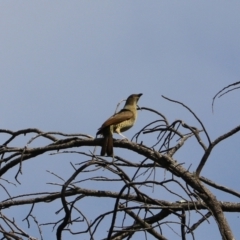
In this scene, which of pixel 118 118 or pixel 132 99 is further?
pixel 132 99

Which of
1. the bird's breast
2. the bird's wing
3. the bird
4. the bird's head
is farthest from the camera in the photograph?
the bird's head

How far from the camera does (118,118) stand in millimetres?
8492

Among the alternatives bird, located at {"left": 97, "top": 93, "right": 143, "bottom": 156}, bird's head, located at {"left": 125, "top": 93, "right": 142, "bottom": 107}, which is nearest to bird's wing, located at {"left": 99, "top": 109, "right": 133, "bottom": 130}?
bird, located at {"left": 97, "top": 93, "right": 143, "bottom": 156}

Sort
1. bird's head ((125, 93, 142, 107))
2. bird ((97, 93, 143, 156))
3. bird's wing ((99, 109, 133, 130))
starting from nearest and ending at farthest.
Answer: bird ((97, 93, 143, 156)), bird's wing ((99, 109, 133, 130)), bird's head ((125, 93, 142, 107))

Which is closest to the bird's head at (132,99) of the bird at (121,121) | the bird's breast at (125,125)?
→ the bird at (121,121)

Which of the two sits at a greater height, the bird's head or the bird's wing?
the bird's head

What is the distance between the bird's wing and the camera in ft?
26.5

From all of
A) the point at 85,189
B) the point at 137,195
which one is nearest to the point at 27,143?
the point at 85,189

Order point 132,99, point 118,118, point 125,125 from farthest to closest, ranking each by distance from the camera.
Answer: point 132,99 < point 125,125 < point 118,118

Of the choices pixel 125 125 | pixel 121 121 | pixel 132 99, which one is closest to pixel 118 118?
Result: pixel 121 121

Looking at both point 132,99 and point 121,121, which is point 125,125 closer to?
point 121,121

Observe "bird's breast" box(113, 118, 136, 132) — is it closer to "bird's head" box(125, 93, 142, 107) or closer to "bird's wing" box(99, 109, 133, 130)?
"bird's wing" box(99, 109, 133, 130)

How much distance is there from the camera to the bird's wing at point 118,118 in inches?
318

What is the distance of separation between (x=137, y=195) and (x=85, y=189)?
1.23 feet
